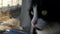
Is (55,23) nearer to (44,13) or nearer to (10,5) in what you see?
(44,13)

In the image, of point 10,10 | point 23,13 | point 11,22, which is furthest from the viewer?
point 10,10

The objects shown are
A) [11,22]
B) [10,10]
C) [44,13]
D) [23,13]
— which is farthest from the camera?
[10,10]

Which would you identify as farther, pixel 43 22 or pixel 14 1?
pixel 14 1

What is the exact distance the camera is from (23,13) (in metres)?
1.68

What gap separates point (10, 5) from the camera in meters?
2.00

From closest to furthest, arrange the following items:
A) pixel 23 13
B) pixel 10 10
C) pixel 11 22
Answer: pixel 11 22, pixel 23 13, pixel 10 10

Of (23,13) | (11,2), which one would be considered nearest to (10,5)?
(11,2)

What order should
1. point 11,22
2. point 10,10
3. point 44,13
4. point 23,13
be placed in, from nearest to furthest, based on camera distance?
1. point 44,13
2. point 11,22
3. point 23,13
4. point 10,10

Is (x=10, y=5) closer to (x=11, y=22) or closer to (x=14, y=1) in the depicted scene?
(x=14, y=1)

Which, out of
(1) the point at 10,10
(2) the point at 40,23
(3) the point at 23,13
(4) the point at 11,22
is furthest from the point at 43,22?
(1) the point at 10,10

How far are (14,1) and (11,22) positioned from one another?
0.53 m

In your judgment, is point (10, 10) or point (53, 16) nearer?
point (53, 16)

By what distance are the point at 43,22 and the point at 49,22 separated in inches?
1.2

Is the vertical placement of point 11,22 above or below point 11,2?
below
